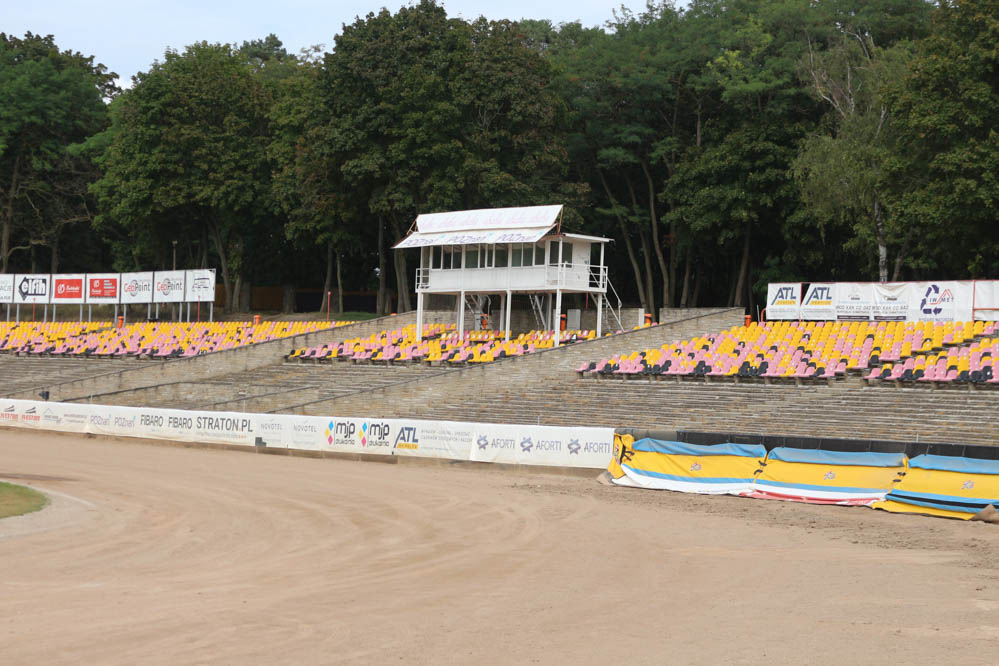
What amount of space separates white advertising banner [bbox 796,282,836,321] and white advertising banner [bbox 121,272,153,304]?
37.4 meters

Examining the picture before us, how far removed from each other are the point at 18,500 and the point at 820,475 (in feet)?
49.6

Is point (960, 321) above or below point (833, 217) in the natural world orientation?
below

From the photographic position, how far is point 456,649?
9.50 metres

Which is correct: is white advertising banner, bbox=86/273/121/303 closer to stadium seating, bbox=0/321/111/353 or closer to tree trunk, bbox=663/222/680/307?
stadium seating, bbox=0/321/111/353

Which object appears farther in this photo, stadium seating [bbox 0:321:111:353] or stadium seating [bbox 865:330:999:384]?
stadium seating [bbox 0:321:111:353]

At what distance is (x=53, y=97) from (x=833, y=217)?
172 feet

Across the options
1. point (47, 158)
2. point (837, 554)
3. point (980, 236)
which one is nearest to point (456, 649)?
point (837, 554)

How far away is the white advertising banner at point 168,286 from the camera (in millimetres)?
56906

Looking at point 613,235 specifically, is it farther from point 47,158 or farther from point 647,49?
point 47,158

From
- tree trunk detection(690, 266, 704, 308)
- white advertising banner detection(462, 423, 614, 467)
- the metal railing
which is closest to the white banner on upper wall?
the metal railing

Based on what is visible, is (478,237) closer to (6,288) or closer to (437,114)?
(437,114)

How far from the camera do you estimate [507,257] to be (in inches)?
1785

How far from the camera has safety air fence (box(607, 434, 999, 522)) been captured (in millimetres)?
18438

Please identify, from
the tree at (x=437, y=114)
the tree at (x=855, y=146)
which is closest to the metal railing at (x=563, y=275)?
the tree at (x=437, y=114)
